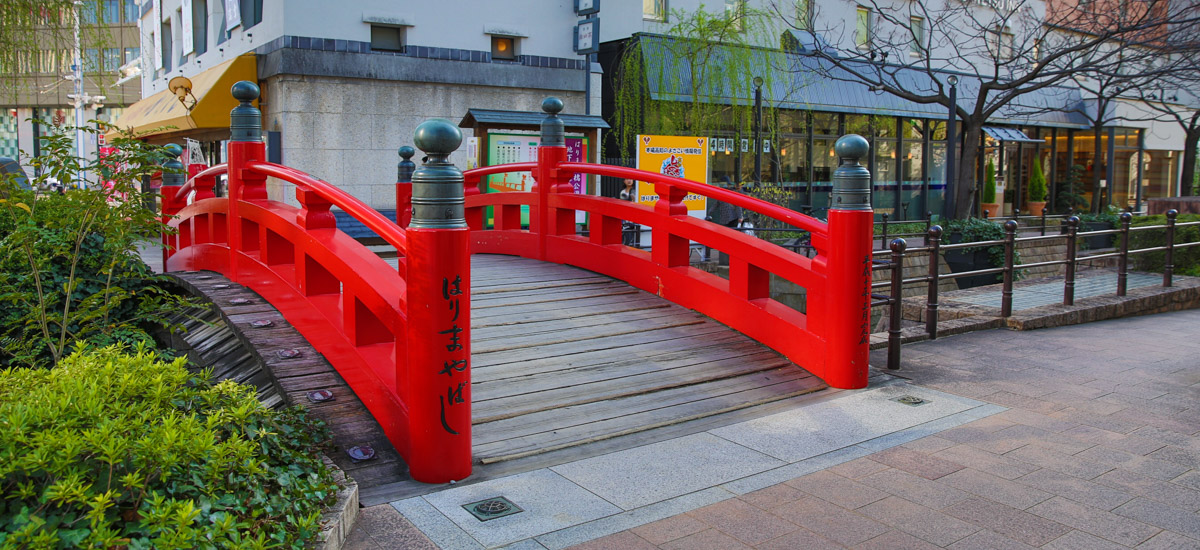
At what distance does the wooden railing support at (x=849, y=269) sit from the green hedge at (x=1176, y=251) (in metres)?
9.31

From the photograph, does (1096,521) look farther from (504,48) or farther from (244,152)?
(504,48)

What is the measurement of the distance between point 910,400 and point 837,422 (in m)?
0.82

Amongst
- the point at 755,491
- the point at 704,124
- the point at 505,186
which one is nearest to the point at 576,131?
the point at 505,186

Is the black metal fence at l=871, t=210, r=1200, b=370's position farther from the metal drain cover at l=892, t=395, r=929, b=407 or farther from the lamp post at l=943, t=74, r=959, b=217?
the lamp post at l=943, t=74, r=959, b=217

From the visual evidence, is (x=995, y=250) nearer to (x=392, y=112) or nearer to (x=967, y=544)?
(x=392, y=112)

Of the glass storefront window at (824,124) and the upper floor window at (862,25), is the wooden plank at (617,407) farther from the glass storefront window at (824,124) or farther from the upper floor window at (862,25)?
the upper floor window at (862,25)

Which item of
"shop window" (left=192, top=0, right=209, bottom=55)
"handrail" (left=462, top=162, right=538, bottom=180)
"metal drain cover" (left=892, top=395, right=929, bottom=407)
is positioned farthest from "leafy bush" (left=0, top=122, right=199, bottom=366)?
"shop window" (left=192, top=0, right=209, bottom=55)

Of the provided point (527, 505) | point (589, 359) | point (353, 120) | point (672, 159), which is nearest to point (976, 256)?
point (672, 159)

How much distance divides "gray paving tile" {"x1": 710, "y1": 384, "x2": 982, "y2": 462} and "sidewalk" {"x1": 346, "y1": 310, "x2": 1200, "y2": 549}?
0.06 ft

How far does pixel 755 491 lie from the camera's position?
4.37 meters

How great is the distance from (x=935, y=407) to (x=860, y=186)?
1556 millimetres

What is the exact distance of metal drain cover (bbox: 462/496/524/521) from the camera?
13.3 feet

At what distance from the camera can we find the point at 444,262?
4.43m

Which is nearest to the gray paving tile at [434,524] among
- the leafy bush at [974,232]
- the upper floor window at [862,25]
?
the leafy bush at [974,232]
